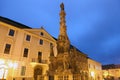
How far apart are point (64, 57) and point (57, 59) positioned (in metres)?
1.15

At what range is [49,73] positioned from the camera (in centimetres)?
1366

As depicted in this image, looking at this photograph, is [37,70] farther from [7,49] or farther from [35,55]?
[7,49]

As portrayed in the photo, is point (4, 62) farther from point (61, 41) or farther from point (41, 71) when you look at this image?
point (61, 41)

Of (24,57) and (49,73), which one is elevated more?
(24,57)

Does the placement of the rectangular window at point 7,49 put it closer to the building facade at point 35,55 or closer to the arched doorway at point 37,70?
the building facade at point 35,55

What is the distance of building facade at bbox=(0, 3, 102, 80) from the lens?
1305 cm

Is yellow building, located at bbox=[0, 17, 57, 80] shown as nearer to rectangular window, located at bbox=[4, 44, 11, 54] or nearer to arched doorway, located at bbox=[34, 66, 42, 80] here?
rectangular window, located at bbox=[4, 44, 11, 54]

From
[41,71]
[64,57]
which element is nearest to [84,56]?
[41,71]

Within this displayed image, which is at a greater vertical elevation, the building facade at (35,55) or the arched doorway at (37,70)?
the building facade at (35,55)

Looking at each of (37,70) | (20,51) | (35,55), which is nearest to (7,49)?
(20,51)

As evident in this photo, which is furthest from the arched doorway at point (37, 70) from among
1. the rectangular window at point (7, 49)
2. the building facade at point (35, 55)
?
the rectangular window at point (7, 49)

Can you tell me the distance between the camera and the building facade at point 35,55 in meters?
13.0

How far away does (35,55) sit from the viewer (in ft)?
72.9

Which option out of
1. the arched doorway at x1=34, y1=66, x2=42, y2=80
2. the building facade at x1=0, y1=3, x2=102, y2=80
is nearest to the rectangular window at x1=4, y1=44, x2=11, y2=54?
the building facade at x1=0, y1=3, x2=102, y2=80
